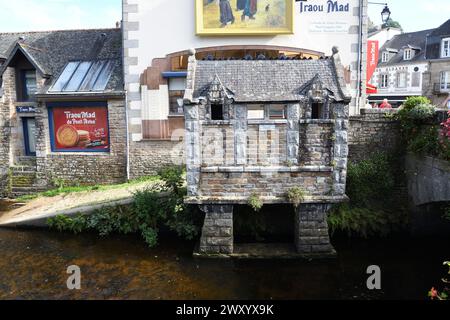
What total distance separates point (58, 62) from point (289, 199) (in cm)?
1129

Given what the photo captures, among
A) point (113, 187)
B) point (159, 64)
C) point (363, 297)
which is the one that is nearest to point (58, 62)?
point (159, 64)

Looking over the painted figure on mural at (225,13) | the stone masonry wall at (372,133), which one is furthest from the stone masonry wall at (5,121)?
the stone masonry wall at (372,133)

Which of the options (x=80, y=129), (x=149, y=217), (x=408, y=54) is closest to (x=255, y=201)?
(x=149, y=217)

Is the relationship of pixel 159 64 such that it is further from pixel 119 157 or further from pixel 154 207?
Answer: pixel 154 207

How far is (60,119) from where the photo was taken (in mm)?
13953

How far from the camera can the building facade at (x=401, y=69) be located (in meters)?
27.5

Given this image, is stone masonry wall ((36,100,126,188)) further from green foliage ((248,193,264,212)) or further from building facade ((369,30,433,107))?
building facade ((369,30,433,107))

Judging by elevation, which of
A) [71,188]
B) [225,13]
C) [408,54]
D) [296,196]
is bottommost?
[71,188]

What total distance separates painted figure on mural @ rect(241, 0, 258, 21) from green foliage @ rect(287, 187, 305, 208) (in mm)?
6767

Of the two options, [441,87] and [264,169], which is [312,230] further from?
[441,87]

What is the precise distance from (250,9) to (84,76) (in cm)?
660

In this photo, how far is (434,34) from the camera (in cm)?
2627

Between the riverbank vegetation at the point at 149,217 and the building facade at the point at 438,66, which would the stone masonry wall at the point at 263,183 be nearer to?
the riverbank vegetation at the point at 149,217

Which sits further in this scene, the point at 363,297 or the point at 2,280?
the point at 2,280
